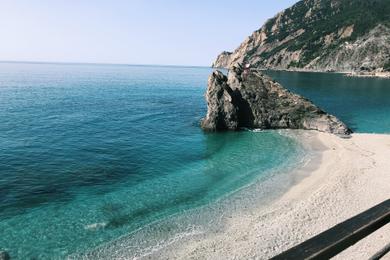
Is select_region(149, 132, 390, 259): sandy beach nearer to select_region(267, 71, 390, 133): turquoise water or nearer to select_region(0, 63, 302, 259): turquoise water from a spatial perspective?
select_region(0, 63, 302, 259): turquoise water

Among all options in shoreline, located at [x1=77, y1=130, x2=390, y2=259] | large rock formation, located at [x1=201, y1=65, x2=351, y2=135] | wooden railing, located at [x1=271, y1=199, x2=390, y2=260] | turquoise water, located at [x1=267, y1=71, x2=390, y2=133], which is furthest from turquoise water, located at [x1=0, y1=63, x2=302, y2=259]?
wooden railing, located at [x1=271, y1=199, x2=390, y2=260]

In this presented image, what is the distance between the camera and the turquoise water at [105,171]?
26531 mm

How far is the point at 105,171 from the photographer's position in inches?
1538

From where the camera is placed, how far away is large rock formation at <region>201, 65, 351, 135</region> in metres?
61.5

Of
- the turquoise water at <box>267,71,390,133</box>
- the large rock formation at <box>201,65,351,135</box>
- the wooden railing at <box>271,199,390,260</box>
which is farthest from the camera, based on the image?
the turquoise water at <box>267,71,390,133</box>

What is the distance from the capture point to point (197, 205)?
30.9 metres

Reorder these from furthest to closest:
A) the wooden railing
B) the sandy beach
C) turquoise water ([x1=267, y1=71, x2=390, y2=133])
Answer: turquoise water ([x1=267, y1=71, x2=390, y2=133])
the sandy beach
the wooden railing

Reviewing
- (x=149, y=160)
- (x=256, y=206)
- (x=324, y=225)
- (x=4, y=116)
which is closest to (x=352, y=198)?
(x=324, y=225)

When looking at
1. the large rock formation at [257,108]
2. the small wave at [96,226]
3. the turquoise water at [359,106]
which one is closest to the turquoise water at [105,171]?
the small wave at [96,226]

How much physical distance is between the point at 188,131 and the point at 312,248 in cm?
5675

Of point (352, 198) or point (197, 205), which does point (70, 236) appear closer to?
point (197, 205)

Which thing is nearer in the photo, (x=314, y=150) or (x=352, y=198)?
(x=352, y=198)

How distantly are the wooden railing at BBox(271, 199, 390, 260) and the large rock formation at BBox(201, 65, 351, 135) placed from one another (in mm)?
56456

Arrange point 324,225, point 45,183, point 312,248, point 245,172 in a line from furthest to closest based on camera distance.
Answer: point 245,172 < point 45,183 < point 324,225 < point 312,248
